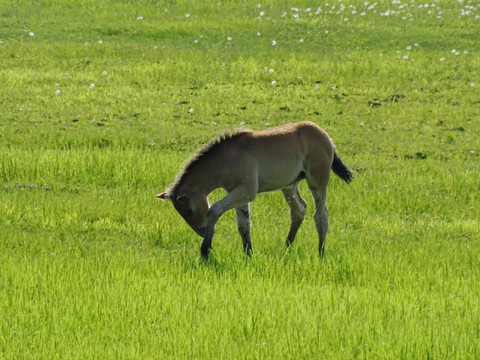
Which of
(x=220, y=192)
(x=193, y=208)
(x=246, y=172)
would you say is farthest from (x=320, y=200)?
(x=220, y=192)

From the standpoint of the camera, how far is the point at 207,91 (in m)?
21.9

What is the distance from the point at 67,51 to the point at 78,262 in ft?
50.1

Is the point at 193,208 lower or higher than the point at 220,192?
higher

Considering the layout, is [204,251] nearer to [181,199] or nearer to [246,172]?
[181,199]

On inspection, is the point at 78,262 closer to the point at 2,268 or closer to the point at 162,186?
the point at 2,268

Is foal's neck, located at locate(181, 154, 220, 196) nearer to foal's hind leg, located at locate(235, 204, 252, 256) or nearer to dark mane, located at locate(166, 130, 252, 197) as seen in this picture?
dark mane, located at locate(166, 130, 252, 197)

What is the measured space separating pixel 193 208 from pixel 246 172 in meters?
0.68

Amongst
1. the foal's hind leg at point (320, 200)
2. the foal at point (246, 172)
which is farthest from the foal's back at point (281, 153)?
the foal's hind leg at point (320, 200)

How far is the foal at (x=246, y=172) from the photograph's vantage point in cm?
1070

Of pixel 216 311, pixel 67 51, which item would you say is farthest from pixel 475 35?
pixel 216 311

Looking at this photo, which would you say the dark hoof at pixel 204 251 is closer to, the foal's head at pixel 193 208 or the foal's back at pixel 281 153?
the foal's head at pixel 193 208

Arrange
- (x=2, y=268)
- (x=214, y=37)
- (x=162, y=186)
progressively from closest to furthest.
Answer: (x=2, y=268) < (x=162, y=186) < (x=214, y=37)

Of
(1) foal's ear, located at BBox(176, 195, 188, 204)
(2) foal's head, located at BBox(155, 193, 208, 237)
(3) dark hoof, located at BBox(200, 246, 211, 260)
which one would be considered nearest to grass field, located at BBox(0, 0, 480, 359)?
(3) dark hoof, located at BBox(200, 246, 211, 260)

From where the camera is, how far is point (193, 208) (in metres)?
10.8
